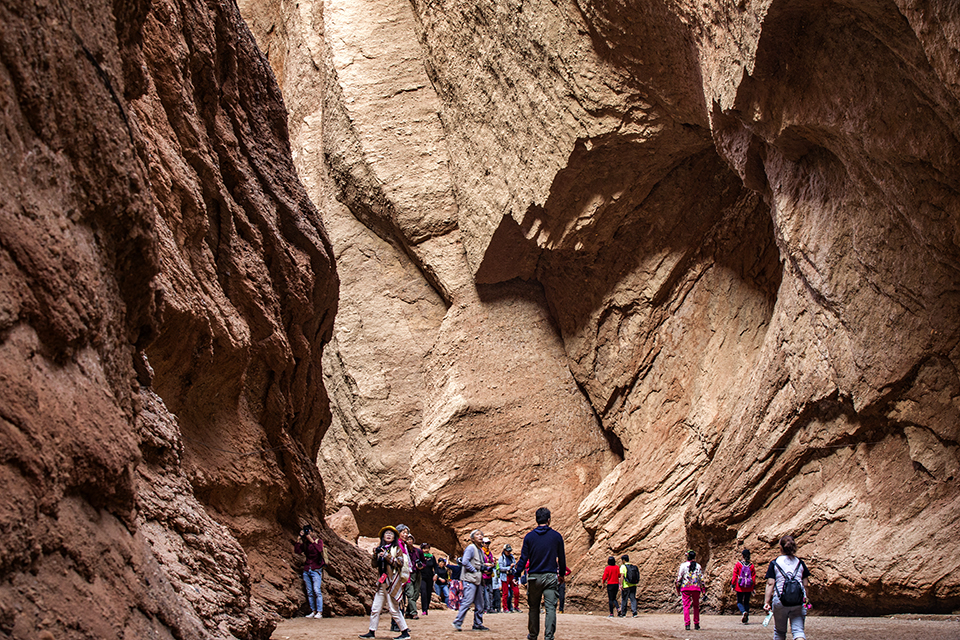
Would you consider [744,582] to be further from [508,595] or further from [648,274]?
[648,274]

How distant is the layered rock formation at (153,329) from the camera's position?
2.99 metres

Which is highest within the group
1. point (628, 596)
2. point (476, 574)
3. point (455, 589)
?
point (476, 574)

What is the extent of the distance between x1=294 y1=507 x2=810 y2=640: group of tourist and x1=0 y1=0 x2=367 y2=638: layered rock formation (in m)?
1.22

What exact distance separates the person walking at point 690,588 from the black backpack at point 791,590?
157 inches

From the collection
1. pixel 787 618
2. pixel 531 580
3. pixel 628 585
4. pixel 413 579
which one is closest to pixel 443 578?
pixel 628 585

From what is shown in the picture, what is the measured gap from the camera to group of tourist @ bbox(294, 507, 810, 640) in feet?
22.3

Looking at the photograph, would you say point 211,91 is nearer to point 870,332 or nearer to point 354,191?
point 870,332

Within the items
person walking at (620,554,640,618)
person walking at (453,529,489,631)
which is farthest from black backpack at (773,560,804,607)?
person walking at (620,554,640,618)

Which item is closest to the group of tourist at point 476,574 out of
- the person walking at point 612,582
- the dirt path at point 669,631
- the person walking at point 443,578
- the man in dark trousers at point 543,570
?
the man in dark trousers at point 543,570

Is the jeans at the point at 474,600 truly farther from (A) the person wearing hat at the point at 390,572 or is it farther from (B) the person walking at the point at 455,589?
(B) the person walking at the point at 455,589

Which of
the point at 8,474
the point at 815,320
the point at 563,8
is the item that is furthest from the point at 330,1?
the point at 8,474

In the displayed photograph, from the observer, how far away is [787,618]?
6.80 meters

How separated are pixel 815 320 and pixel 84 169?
1109 cm

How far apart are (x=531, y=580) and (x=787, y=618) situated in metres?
2.20
